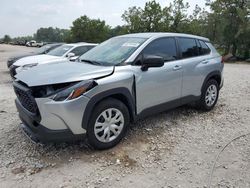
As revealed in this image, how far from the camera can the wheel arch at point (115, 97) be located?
341 centimetres

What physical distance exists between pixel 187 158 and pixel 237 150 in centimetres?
82

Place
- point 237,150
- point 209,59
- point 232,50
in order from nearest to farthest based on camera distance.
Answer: point 237,150 → point 209,59 → point 232,50

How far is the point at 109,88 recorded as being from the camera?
3578 millimetres

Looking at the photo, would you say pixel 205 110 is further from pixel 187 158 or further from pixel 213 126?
pixel 187 158

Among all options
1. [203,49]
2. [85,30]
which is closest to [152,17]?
[85,30]

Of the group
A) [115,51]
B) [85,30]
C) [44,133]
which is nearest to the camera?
[44,133]

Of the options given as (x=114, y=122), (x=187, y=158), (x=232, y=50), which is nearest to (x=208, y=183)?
(x=187, y=158)

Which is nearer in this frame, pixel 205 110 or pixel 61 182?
pixel 61 182

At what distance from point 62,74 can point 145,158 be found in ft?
5.25

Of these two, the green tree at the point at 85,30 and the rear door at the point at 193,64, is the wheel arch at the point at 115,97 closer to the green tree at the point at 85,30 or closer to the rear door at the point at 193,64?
the rear door at the point at 193,64

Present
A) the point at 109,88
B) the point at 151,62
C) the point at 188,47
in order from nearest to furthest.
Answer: the point at 109,88
the point at 151,62
the point at 188,47

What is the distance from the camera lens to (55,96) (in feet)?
10.7

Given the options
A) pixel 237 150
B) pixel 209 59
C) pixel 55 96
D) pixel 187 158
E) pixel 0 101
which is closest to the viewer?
pixel 55 96

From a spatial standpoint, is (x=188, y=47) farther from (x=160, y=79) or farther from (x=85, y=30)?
(x=85, y=30)
